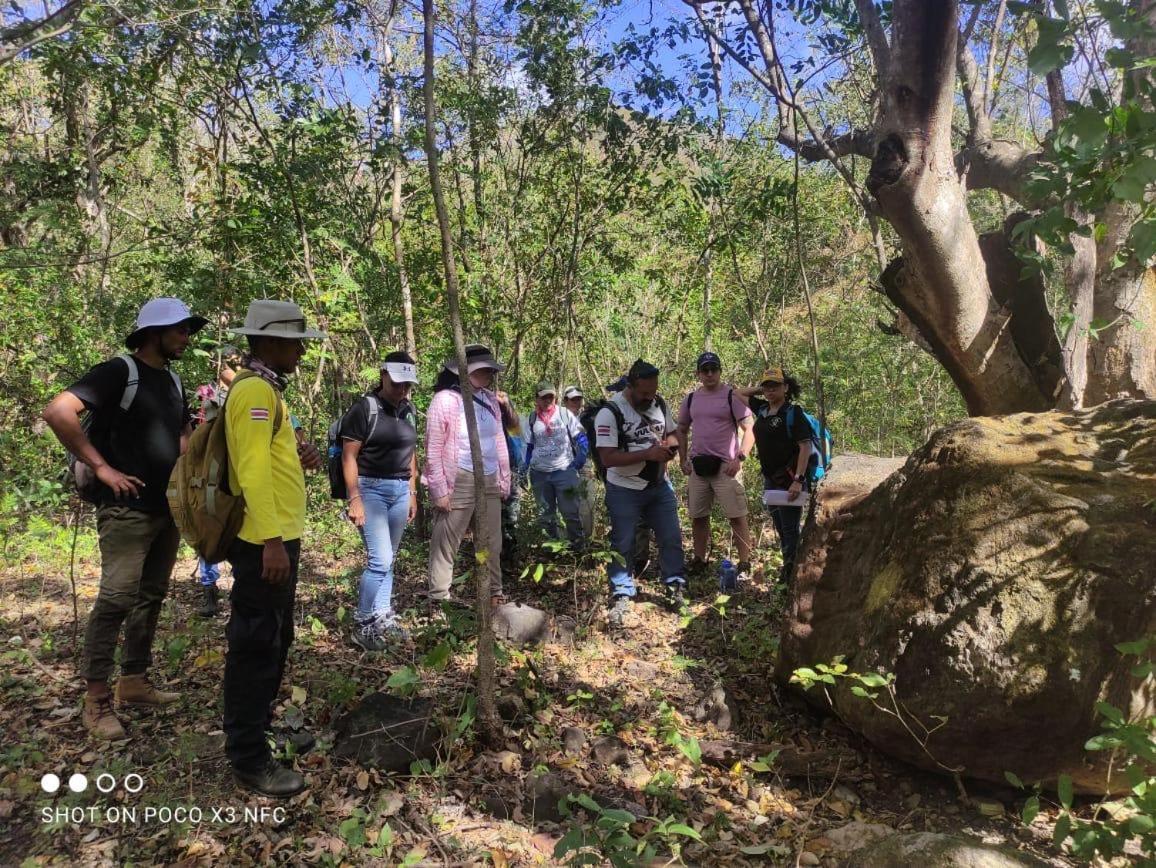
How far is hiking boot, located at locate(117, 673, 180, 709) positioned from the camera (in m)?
3.50

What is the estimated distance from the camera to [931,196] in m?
3.61

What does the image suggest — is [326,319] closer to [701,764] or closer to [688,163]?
[688,163]

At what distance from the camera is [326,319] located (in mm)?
7535

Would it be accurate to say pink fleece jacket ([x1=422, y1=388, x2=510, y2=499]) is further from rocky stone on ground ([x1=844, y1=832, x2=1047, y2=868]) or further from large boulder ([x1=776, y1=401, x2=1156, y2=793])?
rocky stone on ground ([x1=844, y1=832, x2=1047, y2=868])

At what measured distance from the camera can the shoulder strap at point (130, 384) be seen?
3258mm

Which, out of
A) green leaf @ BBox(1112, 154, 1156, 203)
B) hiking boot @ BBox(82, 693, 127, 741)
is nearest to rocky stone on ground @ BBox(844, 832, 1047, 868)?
green leaf @ BBox(1112, 154, 1156, 203)

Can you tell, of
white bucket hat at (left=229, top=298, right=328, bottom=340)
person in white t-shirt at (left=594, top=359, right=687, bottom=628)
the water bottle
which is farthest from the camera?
the water bottle

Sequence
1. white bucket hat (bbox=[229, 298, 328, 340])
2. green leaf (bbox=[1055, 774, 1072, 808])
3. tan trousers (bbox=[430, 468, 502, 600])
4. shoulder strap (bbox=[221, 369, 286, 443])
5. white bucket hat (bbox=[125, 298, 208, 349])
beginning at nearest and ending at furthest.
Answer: green leaf (bbox=[1055, 774, 1072, 808]) < shoulder strap (bbox=[221, 369, 286, 443]) < white bucket hat (bbox=[229, 298, 328, 340]) < white bucket hat (bbox=[125, 298, 208, 349]) < tan trousers (bbox=[430, 468, 502, 600])

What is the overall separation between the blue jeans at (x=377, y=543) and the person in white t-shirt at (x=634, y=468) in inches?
62.3

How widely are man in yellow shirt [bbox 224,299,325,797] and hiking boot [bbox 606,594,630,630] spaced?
2617 millimetres

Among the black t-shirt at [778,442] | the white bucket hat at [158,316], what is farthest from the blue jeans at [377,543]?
the black t-shirt at [778,442]

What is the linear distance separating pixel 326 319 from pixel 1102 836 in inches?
291

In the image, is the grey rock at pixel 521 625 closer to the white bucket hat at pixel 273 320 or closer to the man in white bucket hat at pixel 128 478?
the man in white bucket hat at pixel 128 478

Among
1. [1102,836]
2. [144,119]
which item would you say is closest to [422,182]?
[144,119]
